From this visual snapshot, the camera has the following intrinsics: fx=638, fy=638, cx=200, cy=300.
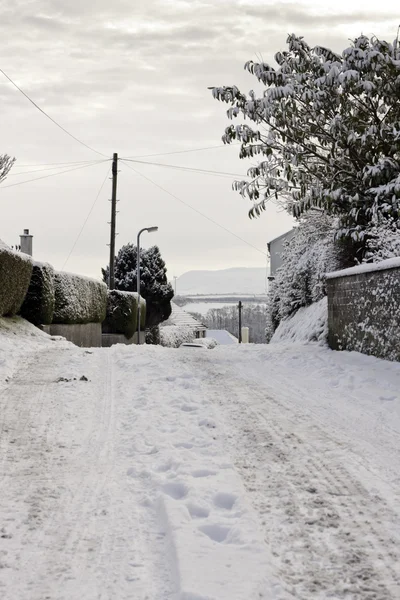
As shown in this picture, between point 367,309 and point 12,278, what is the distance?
Answer: 8.82 metres

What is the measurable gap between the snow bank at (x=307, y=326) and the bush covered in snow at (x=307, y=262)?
50 cm

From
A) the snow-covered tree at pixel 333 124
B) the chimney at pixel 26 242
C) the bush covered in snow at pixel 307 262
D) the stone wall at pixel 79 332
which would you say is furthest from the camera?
the chimney at pixel 26 242

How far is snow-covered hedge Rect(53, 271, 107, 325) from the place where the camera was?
19.8 metres

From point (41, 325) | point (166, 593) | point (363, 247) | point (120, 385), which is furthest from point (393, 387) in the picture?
point (41, 325)

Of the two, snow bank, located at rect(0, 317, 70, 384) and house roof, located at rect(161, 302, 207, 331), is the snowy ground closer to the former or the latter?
snow bank, located at rect(0, 317, 70, 384)

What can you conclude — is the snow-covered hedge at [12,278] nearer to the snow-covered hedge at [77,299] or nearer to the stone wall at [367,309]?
the snow-covered hedge at [77,299]

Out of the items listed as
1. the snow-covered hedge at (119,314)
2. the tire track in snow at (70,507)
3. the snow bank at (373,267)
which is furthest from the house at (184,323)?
the tire track in snow at (70,507)

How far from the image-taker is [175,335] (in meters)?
47.8

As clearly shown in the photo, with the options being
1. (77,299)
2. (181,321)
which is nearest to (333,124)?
(77,299)

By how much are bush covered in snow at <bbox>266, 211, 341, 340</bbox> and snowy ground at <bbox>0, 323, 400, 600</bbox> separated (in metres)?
10.6

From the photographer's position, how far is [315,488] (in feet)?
14.2

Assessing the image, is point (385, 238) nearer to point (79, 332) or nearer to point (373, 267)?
point (373, 267)

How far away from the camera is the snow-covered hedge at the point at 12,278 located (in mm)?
15309

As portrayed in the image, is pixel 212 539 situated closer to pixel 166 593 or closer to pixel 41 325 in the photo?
pixel 166 593
